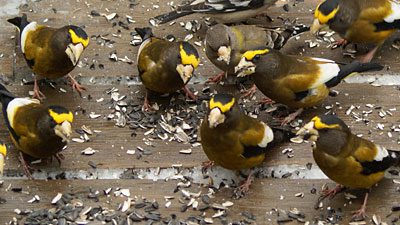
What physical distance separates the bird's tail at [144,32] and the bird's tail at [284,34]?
0.83 meters

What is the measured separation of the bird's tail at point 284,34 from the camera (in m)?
5.15

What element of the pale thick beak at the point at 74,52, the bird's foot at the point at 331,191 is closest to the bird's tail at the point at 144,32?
the pale thick beak at the point at 74,52

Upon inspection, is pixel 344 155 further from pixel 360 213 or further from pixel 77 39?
pixel 77 39

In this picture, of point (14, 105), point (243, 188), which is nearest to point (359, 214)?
point (243, 188)

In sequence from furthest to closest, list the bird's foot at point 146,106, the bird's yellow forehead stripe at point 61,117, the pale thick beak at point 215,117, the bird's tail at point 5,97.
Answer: the bird's foot at point 146,106, the bird's tail at point 5,97, the bird's yellow forehead stripe at point 61,117, the pale thick beak at point 215,117

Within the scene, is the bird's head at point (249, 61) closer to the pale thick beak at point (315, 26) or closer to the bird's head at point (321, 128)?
the pale thick beak at point (315, 26)

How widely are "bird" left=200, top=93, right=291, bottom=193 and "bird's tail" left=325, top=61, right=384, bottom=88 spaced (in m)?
0.66

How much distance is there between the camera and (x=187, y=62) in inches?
187

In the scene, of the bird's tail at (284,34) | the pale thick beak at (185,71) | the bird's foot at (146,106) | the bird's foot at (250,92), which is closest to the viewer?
the pale thick beak at (185,71)

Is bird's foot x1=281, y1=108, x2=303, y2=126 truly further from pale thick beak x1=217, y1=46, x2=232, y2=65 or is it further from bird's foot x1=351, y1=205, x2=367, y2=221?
bird's foot x1=351, y1=205, x2=367, y2=221

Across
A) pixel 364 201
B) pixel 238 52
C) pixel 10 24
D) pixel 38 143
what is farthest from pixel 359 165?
pixel 10 24

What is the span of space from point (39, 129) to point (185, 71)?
0.96 meters

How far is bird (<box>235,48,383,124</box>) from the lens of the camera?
189 inches

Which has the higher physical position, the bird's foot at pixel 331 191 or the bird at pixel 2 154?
the bird at pixel 2 154
